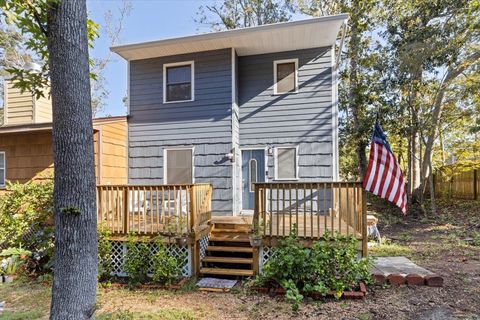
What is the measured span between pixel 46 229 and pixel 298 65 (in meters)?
7.16

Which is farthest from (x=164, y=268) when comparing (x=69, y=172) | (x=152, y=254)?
(x=69, y=172)

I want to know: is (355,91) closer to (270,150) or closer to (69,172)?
(270,150)

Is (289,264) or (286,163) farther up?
(286,163)

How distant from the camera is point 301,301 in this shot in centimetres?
419

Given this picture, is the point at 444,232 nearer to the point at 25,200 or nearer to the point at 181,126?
the point at 181,126

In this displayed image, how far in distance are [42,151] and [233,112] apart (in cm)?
515

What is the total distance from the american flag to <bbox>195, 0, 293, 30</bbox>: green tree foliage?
516 inches

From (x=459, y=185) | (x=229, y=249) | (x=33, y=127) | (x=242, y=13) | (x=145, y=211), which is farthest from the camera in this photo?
(x=242, y=13)

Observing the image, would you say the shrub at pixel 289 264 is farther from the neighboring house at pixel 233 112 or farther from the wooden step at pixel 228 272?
the neighboring house at pixel 233 112

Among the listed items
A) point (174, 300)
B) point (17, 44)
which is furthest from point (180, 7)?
point (174, 300)

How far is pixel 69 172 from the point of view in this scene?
2439mm

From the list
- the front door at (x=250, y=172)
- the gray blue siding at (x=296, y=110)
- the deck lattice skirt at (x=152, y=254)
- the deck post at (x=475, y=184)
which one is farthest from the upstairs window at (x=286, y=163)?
the deck post at (x=475, y=184)

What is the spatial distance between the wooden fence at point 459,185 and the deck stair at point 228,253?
11.8 meters

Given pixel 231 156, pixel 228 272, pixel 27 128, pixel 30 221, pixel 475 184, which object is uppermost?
pixel 27 128
